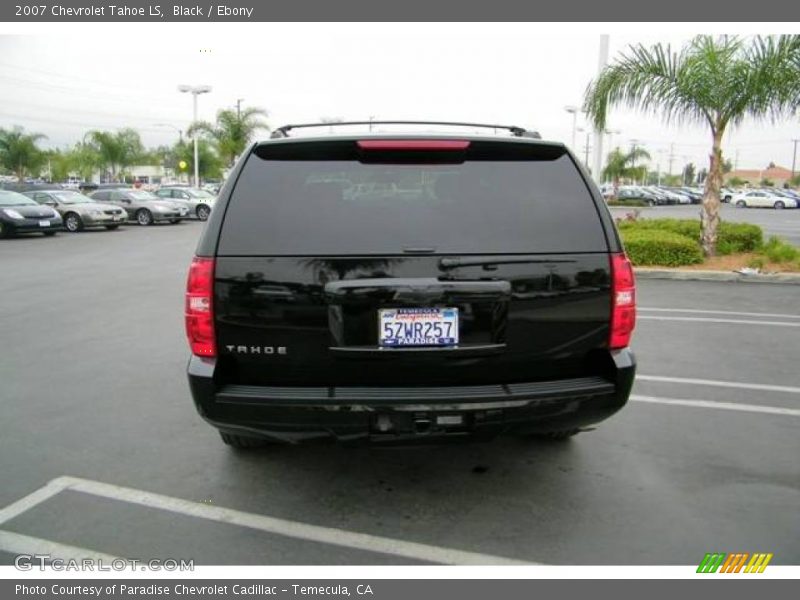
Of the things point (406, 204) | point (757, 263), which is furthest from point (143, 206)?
point (406, 204)

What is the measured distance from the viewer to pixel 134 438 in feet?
13.6

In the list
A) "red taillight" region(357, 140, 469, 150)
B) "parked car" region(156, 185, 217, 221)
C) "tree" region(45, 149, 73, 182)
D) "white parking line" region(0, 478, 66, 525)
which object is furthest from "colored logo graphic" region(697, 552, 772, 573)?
"tree" region(45, 149, 73, 182)

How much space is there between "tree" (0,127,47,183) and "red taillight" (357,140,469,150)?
6224cm

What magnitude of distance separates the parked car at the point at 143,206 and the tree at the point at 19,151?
35279 millimetres

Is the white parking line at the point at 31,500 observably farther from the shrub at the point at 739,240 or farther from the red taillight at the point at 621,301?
the shrub at the point at 739,240

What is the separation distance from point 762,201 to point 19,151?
63841 millimetres

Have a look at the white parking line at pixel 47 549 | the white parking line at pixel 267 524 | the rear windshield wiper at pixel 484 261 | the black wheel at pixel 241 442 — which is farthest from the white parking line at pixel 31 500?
the rear windshield wiper at pixel 484 261

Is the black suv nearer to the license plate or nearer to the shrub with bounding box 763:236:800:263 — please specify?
the license plate

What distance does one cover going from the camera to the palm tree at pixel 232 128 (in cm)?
3803

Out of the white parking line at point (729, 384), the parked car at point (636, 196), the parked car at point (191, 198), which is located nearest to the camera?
the white parking line at point (729, 384)

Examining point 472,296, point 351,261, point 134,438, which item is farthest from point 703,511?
point 134,438

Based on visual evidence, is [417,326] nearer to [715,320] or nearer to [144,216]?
[715,320]

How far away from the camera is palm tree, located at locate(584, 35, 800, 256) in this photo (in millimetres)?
10422

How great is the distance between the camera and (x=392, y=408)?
2.80 metres
